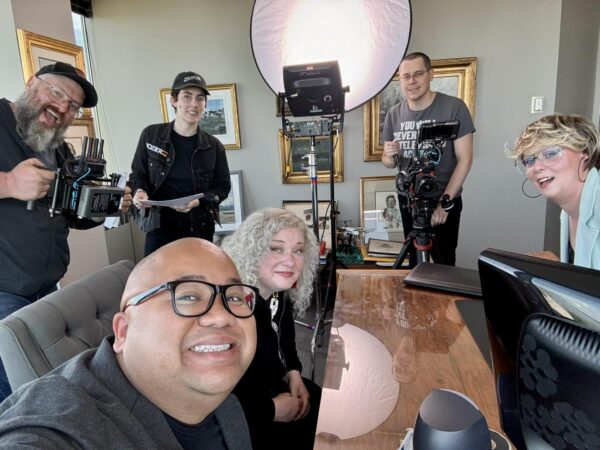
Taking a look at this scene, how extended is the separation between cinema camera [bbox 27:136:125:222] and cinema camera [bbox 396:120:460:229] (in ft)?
4.36

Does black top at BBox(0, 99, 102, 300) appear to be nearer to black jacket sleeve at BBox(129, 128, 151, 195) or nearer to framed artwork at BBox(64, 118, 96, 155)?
black jacket sleeve at BBox(129, 128, 151, 195)

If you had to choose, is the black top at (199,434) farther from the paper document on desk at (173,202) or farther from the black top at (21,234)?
the paper document on desk at (173,202)

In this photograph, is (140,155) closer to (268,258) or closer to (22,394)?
(268,258)

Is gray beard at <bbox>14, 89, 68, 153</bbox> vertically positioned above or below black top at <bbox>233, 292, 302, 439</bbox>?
above

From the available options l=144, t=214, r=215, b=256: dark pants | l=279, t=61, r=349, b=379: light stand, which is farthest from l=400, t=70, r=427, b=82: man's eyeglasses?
l=144, t=214, r=215, b=256: dark pants

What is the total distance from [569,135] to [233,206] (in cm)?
229

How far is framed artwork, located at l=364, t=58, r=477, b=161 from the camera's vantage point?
2.47 m

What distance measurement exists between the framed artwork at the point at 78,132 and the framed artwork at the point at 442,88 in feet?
6.28

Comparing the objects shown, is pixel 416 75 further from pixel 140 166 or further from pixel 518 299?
pixel 518 299

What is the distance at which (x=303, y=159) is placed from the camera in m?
2.82

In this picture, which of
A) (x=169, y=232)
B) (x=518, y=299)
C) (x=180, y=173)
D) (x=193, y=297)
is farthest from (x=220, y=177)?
Result: (x=518, y=299)

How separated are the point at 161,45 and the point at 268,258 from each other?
2.29 m

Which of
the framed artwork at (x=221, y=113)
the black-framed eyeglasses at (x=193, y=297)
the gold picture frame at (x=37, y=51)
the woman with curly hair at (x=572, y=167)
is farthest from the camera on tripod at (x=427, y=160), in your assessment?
the gold picture frame at (x=37, y=51)

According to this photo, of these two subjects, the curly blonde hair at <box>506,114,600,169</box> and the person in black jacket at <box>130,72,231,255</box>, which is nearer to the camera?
the curly blonde hair at <box>506,114,600,169</box>
